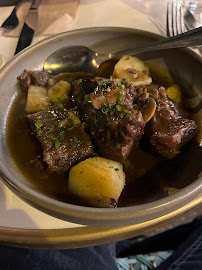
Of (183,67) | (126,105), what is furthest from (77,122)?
(183,67)

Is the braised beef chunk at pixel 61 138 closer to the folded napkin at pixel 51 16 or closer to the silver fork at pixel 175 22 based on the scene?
the folded napkin at pixel 51 16

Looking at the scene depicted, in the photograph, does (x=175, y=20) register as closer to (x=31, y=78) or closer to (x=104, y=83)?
(x=104, y=83)

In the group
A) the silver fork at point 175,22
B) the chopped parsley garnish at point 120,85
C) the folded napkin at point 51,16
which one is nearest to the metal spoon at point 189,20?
the silver fork at point 175,22

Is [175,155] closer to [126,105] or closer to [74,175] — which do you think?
[126,105]

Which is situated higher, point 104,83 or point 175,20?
point 175,20

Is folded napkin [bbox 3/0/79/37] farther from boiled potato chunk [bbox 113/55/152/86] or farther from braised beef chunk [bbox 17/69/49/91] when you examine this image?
boiled potato chunk [bbox 113/55/152/86]

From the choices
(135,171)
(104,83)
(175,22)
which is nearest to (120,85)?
(104,83)
